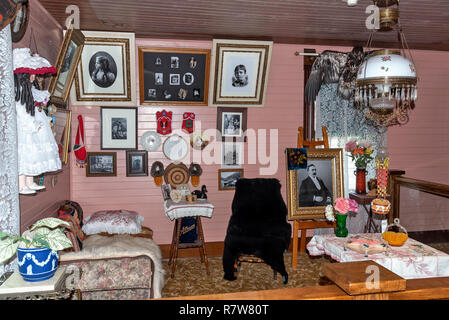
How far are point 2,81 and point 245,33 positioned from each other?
3104mm

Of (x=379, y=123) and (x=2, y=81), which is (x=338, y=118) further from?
(x=2, y=81)

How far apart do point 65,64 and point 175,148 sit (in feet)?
6.21

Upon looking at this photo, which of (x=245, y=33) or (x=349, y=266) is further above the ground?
(x=245, y=33)

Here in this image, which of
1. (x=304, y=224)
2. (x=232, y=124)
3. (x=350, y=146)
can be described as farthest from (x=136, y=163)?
(x=350, y=146)

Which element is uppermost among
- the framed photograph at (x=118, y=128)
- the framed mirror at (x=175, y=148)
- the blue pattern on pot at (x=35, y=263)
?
the framed photograph at (x=118, y=128)

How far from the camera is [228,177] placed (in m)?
5.23

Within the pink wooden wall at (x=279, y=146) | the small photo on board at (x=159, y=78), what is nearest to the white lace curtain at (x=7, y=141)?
the pink wooden wall at (x=279, y=146)

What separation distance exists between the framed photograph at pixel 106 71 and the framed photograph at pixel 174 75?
6.9 inches

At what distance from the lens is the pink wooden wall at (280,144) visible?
4.95m

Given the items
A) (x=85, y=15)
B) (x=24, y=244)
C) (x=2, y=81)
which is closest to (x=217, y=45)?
(x=85, y=15)

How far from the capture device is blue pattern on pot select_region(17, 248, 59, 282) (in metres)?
1.94

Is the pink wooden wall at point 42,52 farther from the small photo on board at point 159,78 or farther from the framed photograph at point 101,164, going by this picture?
the small photo on board at point 159,78

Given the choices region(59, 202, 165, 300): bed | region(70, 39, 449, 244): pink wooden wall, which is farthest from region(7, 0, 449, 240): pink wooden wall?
region(59, 202, 165, 300): bed

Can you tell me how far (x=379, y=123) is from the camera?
549 cm
